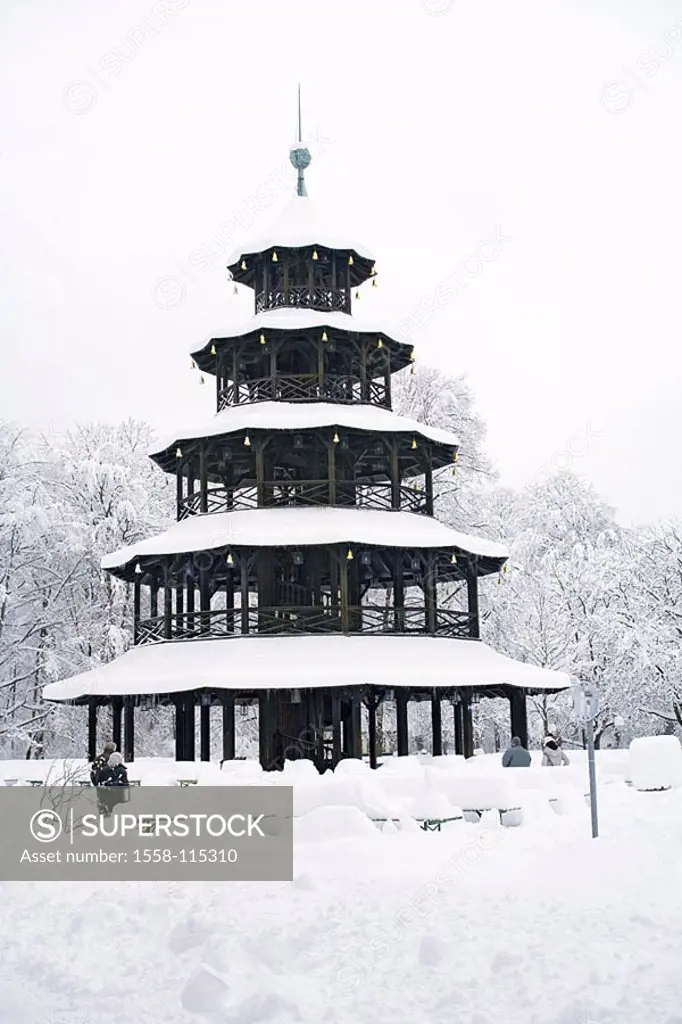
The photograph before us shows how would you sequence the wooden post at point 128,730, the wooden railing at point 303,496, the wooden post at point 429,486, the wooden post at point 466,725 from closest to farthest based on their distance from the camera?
the wooden post at point 466,725, the wooden post at point 128,730, the wooden railing at point 303,496, the wooden post at point 429,486

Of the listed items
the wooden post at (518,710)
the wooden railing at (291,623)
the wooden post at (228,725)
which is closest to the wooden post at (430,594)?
the wooden railing at (291,623)

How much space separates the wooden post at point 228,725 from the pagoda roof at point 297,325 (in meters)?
11.4

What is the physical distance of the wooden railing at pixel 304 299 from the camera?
3784cm

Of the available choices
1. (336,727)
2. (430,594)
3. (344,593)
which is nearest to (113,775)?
(344,593)

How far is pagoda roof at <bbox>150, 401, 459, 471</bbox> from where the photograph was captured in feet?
108

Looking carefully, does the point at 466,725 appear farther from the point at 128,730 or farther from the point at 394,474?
A: the point at 128,730

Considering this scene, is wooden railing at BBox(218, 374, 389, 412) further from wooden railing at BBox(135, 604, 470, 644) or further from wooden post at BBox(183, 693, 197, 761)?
wooden post at BBox(183, 693, 197, 761)

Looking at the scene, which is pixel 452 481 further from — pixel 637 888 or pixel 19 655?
pixel 637 888

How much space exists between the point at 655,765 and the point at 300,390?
16.2m

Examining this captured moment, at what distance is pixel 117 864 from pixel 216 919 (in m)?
3.49

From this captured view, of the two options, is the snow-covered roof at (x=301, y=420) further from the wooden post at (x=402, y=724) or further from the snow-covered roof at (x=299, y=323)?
the wooden post at (x=402, y=724)

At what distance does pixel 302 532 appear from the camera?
31594mm

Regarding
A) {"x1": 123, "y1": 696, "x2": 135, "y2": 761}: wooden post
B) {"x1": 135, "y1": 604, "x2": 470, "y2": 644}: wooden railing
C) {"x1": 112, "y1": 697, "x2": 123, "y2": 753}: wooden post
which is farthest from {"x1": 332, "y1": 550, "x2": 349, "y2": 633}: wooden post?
{"x1": 112, "y1": 697, "x2": 123, "y2": 753}: wooden post

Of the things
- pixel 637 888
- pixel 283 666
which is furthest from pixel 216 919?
pixel 283 666
